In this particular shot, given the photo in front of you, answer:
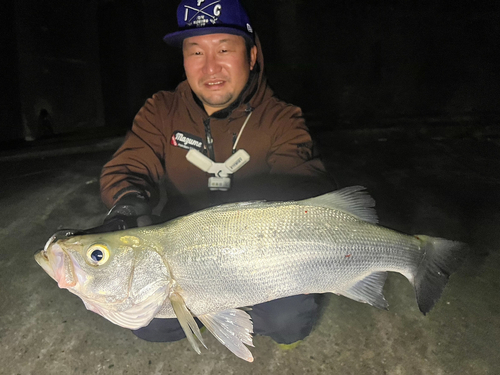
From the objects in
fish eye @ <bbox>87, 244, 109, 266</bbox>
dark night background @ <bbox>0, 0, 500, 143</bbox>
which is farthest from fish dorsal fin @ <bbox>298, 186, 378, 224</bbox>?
dark night background @ <bbox>0, 0, 500, 143</bbox>

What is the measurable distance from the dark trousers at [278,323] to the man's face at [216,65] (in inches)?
51.1

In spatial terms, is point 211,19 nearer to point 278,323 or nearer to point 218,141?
point 218,141

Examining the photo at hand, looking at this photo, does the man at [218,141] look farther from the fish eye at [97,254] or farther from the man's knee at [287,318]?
the fish eye at [97,254]

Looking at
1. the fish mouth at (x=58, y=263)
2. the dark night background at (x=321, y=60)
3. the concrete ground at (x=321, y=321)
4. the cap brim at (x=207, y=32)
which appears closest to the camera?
the fish mouth at (x=58, y=263)

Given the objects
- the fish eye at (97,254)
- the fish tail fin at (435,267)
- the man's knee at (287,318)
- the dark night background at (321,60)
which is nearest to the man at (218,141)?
the man's knee at (287,318)

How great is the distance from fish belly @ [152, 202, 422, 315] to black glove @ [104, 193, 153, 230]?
1.18 feet

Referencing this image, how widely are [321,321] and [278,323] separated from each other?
399 mm

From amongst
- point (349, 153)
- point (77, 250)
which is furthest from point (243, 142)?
point (349, 153)

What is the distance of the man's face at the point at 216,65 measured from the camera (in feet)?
6.56

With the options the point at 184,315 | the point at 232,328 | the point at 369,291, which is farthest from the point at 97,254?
the point at 369,291

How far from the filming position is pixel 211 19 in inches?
78.6

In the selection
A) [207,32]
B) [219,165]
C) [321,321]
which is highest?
[207,32]

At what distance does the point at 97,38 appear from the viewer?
6.98 m

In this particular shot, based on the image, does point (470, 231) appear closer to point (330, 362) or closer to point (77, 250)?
point (330, 362)
